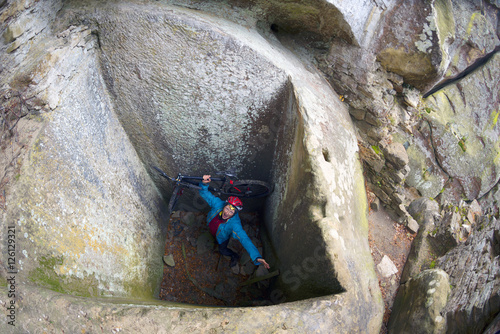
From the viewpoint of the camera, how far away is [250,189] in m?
5.29

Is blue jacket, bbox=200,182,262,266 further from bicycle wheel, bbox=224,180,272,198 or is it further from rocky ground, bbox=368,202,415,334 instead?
rocky ground, bbox=368,202,415,334

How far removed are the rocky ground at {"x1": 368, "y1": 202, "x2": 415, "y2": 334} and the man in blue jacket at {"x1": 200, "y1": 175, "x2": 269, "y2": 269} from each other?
73.0 inches

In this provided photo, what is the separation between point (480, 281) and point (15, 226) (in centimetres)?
498

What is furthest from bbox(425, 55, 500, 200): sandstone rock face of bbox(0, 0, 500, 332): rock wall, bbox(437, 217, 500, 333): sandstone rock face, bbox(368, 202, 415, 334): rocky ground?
bbox(368, 202, 415, 334): rocky ground

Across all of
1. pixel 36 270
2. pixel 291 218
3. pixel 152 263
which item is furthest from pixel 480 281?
pixel 36 270

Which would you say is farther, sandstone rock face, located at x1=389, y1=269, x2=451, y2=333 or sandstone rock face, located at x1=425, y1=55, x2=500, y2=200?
sandstone rock face, located at x1=425, y1=55, x2=500, y2=200

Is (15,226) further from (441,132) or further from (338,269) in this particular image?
(441,132)

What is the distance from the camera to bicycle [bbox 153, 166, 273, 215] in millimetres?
4863

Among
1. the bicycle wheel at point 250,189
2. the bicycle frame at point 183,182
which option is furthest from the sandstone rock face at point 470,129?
the bicycle frame at point 183,182

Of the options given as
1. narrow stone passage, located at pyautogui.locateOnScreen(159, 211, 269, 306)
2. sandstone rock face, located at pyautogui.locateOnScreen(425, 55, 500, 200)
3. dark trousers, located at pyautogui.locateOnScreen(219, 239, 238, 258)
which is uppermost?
sandstone rock face, located at pyautogui.locateOnScreen(425, 55, 500, 200)

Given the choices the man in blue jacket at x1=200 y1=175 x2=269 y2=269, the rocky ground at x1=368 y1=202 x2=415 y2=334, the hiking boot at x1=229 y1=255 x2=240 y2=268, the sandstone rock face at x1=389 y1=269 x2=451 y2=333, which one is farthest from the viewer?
the hiking boot at x1=229 y1=255 x2=240 y2=268

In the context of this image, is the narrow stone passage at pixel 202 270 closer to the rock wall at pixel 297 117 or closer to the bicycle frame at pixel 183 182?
the rock wall at pixel 297 117

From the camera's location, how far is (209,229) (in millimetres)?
5445

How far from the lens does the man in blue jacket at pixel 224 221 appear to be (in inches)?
184
